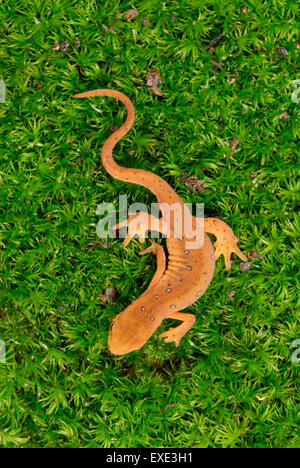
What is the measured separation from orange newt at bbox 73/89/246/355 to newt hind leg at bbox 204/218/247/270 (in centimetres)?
1

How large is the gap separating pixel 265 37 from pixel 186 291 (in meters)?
2.89

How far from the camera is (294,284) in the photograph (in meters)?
4.17

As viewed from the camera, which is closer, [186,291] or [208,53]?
[186,291]

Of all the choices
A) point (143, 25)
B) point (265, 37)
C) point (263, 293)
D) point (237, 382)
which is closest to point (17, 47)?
point (143, 25)

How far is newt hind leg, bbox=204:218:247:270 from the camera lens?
402 cm

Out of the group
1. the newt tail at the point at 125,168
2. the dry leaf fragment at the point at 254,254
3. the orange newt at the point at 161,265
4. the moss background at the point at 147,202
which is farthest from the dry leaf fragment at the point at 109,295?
the dry leaf fragment at the point at 254,254

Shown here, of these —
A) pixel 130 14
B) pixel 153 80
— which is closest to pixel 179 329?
pixel 153 80

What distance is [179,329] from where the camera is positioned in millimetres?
3959

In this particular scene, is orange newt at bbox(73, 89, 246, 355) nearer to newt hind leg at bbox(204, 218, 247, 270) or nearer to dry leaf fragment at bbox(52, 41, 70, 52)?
newt hind leg at bbox(204, 218, 247, 270)

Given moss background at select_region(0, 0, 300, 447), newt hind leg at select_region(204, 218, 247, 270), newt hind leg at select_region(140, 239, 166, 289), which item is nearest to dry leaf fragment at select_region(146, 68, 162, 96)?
moss background at select_region(0, 0, 300, 447)

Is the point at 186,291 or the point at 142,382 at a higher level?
the point at 186,291

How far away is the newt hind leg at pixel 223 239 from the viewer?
402 centimetres

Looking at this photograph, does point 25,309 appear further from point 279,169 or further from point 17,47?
point 279,169

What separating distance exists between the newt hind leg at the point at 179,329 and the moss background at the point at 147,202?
0.10m
